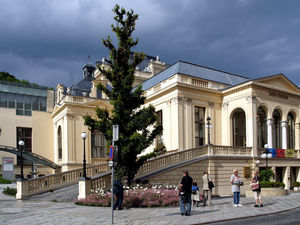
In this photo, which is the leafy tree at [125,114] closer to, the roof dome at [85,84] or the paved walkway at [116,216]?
the paved walkway at [116,216]

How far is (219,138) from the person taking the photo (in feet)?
101

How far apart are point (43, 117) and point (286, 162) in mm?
28759

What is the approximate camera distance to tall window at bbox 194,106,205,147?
99.7 feet

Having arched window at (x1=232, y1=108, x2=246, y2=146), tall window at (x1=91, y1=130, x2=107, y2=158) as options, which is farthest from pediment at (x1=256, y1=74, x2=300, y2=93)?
tall window at (x1=91, y1=130, x2=107, y2=158)

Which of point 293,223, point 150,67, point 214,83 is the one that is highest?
point 150,67

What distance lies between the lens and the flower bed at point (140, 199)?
15828 millimetres

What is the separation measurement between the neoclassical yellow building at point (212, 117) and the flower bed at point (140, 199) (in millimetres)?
8607

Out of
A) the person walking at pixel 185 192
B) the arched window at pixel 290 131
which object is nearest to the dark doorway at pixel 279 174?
the arched window at pixel 290 131

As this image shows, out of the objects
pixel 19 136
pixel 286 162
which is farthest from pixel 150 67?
pixel 286 162

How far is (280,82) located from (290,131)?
6.20 metres

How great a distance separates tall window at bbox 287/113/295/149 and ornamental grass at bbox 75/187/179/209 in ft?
70.7

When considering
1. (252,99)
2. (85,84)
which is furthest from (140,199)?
(85,84)

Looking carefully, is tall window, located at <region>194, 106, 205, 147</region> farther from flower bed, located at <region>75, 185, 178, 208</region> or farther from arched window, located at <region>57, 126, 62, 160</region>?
arched window, located at <region>57, 126, 62, 160</region>

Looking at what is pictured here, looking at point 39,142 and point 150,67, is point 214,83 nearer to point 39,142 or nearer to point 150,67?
point 150,67
